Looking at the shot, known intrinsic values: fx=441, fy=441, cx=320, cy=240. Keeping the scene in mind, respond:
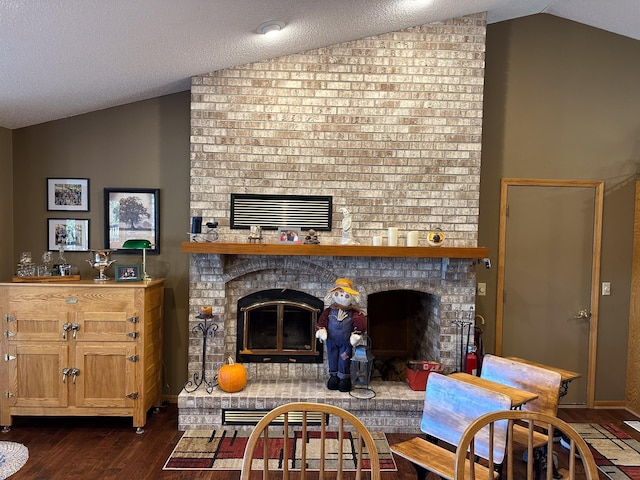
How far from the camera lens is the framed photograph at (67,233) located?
3857mm

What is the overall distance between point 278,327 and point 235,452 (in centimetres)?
101

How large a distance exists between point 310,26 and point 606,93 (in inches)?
111

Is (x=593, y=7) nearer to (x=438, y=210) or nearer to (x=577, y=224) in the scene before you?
(x=577, y=224)

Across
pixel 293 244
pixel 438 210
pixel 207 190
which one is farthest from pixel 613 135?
pixel 207 190

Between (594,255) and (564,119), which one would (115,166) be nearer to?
(564,119)

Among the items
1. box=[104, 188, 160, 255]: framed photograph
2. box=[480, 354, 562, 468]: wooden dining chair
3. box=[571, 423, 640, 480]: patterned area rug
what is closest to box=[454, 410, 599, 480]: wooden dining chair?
box=[480, 354, 562, 468]: wooden dining chair

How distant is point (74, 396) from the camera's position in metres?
3.28

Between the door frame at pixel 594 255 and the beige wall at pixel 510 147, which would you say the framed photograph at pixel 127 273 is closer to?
the beige wall at pixel 510 147

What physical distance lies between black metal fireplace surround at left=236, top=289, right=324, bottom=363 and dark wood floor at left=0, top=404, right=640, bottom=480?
0.84m

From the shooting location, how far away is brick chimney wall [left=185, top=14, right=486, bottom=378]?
11.5 feet

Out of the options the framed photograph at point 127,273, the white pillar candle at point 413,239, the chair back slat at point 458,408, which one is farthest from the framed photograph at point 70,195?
the chair back slat at point 458,408

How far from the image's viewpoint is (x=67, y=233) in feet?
12.7

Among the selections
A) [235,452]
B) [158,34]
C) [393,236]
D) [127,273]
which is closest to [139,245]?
[127,273]

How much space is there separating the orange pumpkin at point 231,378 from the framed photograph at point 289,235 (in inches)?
40.7
